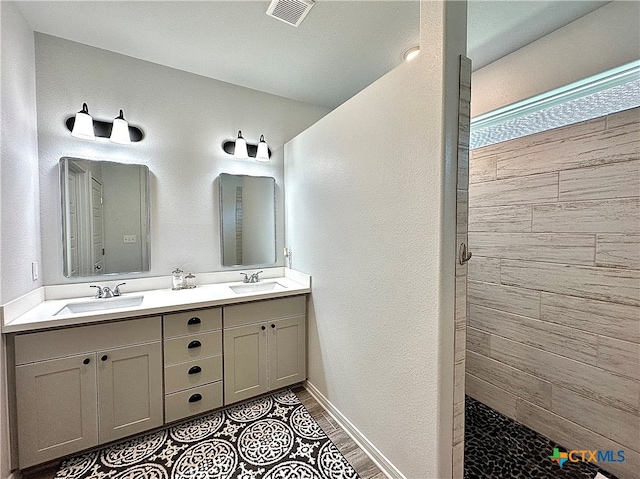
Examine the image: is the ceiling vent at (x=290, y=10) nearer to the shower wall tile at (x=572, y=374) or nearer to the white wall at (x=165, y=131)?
the white wall at (x=165, y=131)

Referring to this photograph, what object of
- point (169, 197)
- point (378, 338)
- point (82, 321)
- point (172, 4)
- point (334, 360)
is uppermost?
point (172, 4)

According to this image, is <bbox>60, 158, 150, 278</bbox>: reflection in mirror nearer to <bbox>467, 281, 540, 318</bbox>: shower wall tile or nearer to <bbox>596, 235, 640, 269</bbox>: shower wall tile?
<bbox>467, 281, 540, 318</bbox>: shower wall tile

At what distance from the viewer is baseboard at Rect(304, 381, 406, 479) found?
1.52m

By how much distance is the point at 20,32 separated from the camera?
1.68 meters

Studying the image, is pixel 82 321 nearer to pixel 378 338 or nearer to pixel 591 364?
Result: pixel 378 338

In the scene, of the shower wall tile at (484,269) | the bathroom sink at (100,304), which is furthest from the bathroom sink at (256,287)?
the shower wall tile at (484,269)

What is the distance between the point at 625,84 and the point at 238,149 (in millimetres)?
2662

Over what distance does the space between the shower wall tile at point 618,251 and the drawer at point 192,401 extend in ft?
8.89

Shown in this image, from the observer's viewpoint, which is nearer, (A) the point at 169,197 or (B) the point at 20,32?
(B) the point at 20,32

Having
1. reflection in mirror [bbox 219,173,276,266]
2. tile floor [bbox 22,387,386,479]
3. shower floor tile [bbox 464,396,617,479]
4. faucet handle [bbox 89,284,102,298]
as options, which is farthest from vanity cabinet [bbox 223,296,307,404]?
shower floor tile [bbox 464,396,617,479]

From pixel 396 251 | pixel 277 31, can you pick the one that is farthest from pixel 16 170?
pixel 396 251

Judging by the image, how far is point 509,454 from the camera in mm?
1728

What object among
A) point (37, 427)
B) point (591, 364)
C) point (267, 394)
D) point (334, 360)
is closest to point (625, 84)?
point (591, 364)

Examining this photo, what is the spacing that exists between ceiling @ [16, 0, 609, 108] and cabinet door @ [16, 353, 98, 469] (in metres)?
2.18
